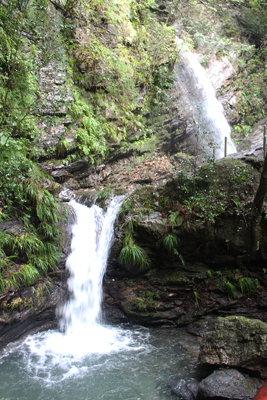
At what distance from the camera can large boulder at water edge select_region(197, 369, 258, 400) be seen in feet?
11.4

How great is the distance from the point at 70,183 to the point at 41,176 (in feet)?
6.46

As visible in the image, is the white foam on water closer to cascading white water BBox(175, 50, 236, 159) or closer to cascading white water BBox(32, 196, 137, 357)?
cascading white water BBox(32, 196, 137, 357)

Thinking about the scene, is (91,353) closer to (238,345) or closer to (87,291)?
(87,291)

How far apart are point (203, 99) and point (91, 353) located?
489 inches

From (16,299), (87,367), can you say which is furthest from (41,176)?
(87,367)

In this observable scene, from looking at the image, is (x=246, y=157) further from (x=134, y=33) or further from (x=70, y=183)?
(x=134, y=33)

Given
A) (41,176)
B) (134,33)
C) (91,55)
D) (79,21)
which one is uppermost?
(134,33)

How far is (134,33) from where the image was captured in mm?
11688

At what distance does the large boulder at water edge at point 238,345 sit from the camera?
385cm

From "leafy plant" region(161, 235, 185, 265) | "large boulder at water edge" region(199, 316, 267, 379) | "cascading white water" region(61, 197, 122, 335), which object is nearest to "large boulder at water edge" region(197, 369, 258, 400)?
"large boulder at water edge" region(199, 316, 267, 379)

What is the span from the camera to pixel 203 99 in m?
13.0

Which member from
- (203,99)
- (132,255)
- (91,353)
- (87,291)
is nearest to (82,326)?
(87,291)

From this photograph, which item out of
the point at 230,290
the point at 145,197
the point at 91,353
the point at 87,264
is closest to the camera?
the point at 91,353

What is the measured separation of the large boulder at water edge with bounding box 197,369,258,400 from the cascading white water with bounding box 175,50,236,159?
9.90 m
